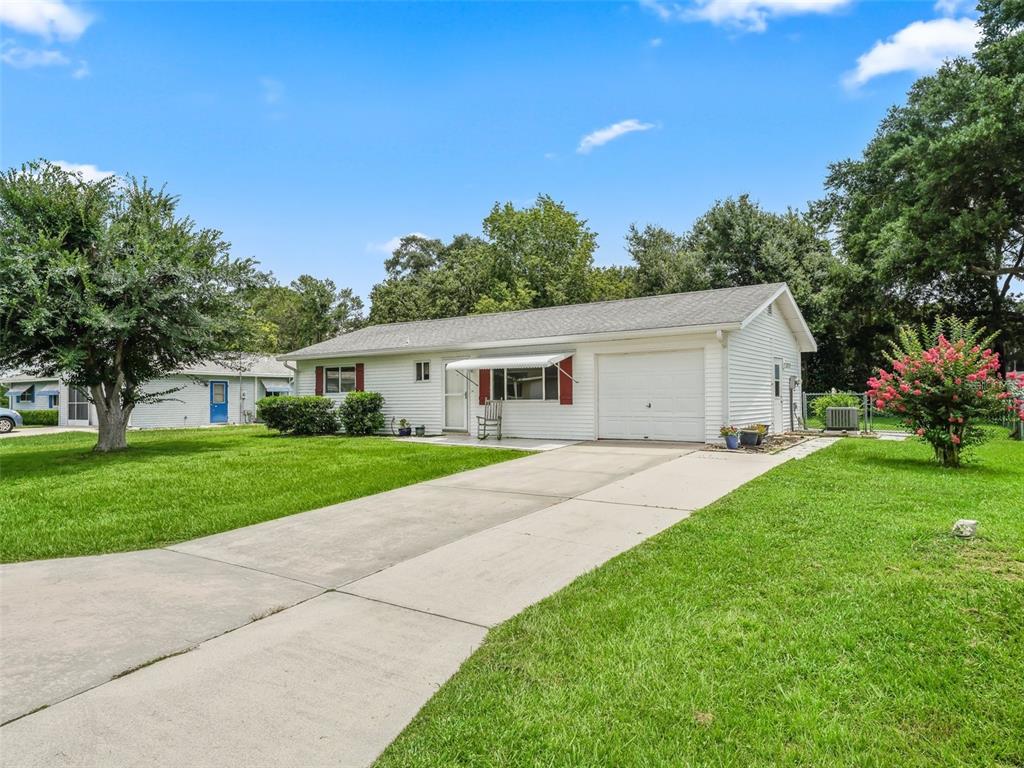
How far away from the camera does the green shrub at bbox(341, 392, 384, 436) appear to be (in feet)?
55.1

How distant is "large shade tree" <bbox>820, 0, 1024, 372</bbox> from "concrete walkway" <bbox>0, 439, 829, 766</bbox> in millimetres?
20185

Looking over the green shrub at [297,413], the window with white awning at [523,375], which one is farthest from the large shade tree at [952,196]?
the green shrub at [297,413]

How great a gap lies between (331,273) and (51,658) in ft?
133

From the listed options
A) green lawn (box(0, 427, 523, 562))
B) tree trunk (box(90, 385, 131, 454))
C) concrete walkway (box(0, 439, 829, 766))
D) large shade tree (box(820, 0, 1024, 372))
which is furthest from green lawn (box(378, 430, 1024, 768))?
large shade tree (box(820, 0, 1024, 372))

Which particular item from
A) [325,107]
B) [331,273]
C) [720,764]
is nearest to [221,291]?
[325,107]

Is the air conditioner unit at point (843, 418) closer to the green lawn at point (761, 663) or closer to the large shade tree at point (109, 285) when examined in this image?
the green lawn at point (761, 663)

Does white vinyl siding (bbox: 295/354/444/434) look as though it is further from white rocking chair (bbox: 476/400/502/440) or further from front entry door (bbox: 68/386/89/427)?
front entry door (bbox: 68/386/89/427)

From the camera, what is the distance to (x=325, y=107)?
501 inches

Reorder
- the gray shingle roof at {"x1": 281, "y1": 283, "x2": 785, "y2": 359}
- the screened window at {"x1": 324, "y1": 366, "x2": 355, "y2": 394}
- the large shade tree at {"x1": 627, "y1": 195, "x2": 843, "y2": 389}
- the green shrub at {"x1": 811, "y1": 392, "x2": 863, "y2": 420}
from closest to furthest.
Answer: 1. the gray shingle roof at {"x1": 281, "y1": 283, "x2": 785, "y2": 359}
2. the green shrub at {"x1": 811, "y1": 392, "x2": 863, "y2": 420}
3. the screened window at {"x1": 324, "y1": 366, "x2": 355, "y2": 394}
4. the large shade tree at {"x1": 627, "y1": 195, "x2": 843, "y2": 389}

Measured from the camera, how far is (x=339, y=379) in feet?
60.7

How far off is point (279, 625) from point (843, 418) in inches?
627

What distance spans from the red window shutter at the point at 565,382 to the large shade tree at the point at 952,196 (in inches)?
630

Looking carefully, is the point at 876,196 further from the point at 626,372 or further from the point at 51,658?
the point at 51,658

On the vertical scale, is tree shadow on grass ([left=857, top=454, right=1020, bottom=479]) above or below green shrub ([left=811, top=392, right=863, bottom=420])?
below
